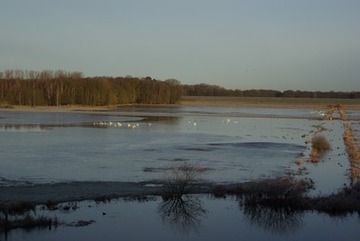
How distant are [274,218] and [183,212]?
2.73 meters

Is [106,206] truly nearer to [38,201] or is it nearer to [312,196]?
[38,201]

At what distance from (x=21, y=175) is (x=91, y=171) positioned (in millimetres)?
2950

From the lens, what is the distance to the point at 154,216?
1482 centimetres

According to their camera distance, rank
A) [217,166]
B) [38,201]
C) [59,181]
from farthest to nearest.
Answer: [217,166]
[59,181]
[38,201]

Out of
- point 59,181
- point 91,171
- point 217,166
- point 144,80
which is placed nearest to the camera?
point 59,181

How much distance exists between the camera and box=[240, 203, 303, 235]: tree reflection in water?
14.1 metres

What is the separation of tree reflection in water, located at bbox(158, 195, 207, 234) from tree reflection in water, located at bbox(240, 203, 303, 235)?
143cm

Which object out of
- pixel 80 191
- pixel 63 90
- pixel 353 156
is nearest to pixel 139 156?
pixel 80 191

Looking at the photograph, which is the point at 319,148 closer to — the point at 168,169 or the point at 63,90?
the point at 168,169

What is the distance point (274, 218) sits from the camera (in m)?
15.1

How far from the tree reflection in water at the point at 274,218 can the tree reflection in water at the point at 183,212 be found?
1432 millimetres

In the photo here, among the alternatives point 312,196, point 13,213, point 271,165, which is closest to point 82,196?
point 13,213

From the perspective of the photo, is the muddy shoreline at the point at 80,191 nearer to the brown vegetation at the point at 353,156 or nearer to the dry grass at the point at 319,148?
the brown vegetation at the point at 353,156

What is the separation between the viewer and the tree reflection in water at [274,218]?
556 inches
